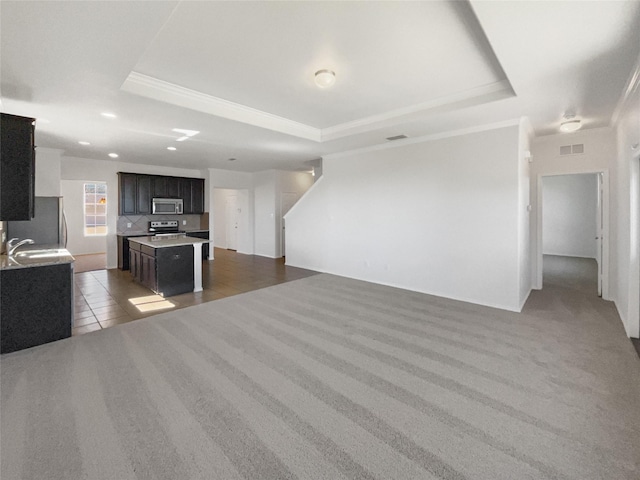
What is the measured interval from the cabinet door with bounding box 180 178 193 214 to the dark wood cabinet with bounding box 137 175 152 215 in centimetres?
81

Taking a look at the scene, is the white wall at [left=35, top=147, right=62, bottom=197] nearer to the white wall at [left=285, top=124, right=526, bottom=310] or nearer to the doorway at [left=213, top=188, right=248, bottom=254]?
the doorway at [left=213, top=188, right=248, bottom=254]

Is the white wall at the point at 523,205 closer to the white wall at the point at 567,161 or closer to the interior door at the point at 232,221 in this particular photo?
the white wall at the point at 567,161

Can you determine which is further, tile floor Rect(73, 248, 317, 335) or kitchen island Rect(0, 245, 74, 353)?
tile floor Rect(73, 248, 317, 335)

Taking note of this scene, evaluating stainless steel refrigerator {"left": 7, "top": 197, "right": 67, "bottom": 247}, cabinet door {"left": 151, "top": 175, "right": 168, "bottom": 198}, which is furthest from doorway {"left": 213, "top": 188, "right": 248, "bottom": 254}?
stainless steel refrigerator {"left": 7, "top": 197, "right": 67, "bottom": 247}

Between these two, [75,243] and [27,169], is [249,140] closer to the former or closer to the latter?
[27,169]

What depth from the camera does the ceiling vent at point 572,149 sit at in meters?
4.94

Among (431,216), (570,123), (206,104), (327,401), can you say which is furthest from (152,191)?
(570,123)

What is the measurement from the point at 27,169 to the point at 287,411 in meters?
3.57

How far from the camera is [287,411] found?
82.9 inches

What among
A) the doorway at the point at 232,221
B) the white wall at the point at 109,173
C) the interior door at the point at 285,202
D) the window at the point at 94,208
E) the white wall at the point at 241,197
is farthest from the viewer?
the doorway at the point at 232,221

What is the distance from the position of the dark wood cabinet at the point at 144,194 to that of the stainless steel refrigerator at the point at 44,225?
6.59 feet

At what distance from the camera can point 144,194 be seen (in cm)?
762

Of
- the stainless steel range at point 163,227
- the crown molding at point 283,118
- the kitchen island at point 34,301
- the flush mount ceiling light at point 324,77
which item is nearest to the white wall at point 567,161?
the crown molding at point 283,118

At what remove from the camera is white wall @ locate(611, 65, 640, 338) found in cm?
327
